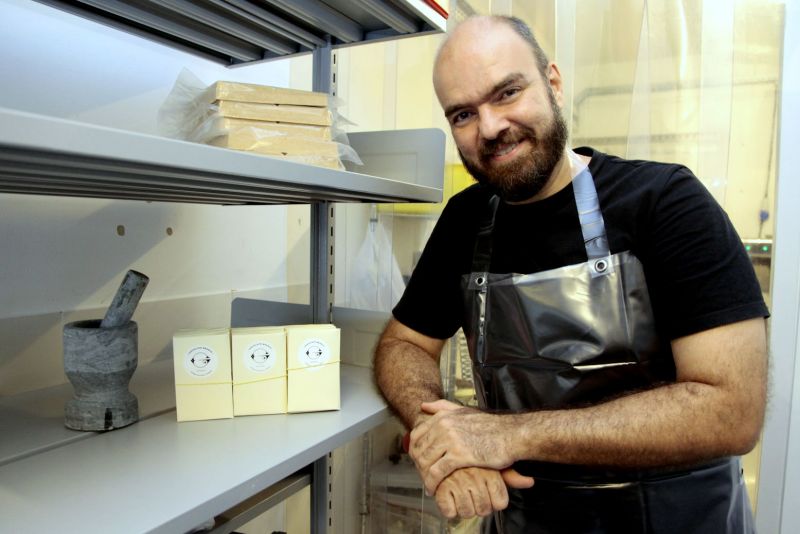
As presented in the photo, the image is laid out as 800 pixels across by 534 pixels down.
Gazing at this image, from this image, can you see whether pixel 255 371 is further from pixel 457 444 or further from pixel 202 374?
pixel 457 444

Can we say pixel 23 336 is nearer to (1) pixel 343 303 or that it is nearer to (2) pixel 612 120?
(1) pixel 343 303

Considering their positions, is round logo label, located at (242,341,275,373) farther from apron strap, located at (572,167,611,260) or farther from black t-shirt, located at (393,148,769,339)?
apron strap, located at (572,167,611,260)

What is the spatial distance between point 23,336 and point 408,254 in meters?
1.19

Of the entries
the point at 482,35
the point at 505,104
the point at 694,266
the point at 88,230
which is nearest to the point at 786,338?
the point at 694,266

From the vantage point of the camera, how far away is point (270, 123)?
2.80 feet

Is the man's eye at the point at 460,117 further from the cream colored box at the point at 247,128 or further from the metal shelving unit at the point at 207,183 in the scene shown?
the cream colored box at the point at 247,128

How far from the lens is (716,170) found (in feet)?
4.62

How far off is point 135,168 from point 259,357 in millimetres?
408

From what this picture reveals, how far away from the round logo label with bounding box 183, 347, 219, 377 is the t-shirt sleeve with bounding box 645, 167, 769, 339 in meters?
0.83

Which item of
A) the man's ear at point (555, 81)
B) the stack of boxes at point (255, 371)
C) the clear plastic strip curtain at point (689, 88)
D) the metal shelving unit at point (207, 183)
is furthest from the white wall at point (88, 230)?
the clear plastic strip curtain at point (689, 88)

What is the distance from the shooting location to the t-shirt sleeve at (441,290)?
1.26m

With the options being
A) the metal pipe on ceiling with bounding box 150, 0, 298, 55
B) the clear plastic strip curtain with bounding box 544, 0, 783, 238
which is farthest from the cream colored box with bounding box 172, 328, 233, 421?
the clear plastic strip curtain with bounding box 544, 0, 783, 238

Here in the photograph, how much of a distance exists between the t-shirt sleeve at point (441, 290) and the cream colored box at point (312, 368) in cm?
36

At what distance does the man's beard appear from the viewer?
1087 millimetres
